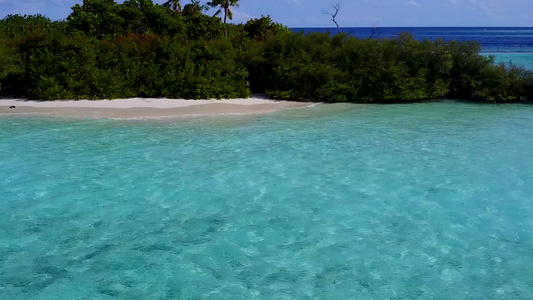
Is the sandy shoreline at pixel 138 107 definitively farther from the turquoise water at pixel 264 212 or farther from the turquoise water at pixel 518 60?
the turquoise water at pixel 518 60

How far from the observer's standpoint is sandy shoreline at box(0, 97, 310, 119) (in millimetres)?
14883

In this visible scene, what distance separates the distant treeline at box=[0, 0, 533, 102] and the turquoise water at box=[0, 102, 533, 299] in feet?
12.7

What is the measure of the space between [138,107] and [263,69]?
4.81 meters

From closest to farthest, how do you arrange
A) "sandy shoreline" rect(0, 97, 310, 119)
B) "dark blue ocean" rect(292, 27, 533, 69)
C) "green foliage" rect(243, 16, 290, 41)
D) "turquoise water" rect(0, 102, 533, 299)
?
1. "turquoise water" rect(0, 102, 533, 299)
2. "sandy shoreline" rect(0, 97, 310, 119)
3. "green foliage" rect(243, 16, 290, 41)
4. "dark blue ocean" rect(292, 27, 533, 69)

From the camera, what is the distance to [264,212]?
7.50m

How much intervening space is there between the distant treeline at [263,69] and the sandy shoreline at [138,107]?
20.4 inches

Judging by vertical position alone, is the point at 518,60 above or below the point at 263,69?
above

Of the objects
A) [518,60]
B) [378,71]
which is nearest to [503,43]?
[518,60]

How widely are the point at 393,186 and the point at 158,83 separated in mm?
10541

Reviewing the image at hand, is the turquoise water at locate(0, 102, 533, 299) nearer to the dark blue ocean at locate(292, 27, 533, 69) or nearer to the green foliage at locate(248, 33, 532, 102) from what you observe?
the green foliage at locate(248, 33, 532, 102)

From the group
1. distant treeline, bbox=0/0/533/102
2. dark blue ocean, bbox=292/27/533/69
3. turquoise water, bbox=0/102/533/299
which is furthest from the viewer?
dark blue ocean, bbox=292/27/533/69

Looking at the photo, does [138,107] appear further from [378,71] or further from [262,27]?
[262,27]

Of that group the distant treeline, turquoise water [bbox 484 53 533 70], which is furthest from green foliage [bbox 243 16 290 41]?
turquoise water [bbox 484 53 533 70]

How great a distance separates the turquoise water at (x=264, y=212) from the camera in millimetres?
5453
